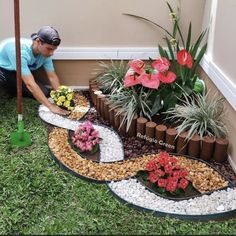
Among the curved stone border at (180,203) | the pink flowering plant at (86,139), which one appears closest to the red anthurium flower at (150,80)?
the pink flowering plant at (86,139)

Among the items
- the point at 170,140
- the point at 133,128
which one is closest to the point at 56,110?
the point at 133,128

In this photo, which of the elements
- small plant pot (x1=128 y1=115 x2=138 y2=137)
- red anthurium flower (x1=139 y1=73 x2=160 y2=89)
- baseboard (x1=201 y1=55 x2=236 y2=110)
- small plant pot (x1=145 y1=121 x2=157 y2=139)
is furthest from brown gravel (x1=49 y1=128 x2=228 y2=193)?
red anthurium flower (x1=139 y1=73 x2=160 y2=89)

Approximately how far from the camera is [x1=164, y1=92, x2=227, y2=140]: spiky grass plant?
278 cm

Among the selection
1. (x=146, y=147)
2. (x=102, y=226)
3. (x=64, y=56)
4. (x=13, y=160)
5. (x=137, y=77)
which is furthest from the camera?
(x=64, y=56)

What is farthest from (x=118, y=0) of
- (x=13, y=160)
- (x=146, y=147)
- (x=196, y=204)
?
(x=196, y=204)

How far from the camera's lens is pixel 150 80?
3031mm

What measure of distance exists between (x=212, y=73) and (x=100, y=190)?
154 centimetres

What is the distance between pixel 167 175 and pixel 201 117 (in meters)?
0.73

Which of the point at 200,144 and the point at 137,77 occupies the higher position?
the point at 137,77

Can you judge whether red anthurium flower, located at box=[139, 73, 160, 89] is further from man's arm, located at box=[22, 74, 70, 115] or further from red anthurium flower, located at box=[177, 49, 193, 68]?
man's arm, located at box=[22, 74, 70, 115]

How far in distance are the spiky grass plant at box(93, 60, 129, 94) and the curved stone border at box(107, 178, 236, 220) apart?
1.20 meters

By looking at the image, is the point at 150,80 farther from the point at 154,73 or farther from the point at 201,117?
the point at 201,117

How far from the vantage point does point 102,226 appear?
6.72ft

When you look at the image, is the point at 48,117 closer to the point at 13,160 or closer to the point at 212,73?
the point at 13,160
